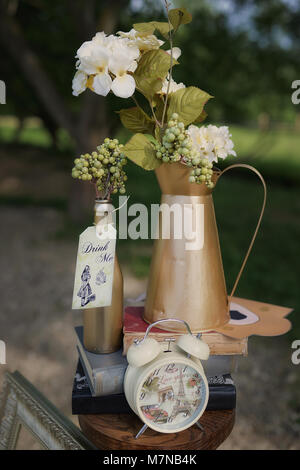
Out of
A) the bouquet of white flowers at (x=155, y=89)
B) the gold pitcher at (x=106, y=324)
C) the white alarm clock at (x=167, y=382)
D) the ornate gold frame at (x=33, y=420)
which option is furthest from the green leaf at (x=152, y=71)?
the ornate gold frame at (x=33, y=420)

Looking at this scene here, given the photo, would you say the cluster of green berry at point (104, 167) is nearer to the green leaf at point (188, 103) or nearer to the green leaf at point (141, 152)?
the green leaf at point (141, 152)

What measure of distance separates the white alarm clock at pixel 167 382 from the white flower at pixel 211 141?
354mm

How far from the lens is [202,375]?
0.84m

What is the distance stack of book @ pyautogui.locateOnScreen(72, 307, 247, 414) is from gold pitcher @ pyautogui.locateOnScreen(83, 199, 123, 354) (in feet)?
0.06

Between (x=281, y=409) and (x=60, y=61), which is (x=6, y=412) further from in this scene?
(x=60, y=61)

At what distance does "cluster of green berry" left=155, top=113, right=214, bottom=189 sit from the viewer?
0.83m

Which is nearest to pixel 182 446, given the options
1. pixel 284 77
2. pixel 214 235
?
pixel 214 235

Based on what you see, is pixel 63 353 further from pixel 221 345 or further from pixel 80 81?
pixel 80 81

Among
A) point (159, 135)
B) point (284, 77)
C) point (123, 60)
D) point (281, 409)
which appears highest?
point (284, 77)

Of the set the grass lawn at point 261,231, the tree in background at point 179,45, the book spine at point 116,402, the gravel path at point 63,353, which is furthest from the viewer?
the tree in background at point 179,45

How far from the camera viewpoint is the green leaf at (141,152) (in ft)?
2.89

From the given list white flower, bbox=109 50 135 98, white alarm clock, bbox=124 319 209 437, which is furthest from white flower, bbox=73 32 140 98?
white alarm clock, bbox=124 319 209 437

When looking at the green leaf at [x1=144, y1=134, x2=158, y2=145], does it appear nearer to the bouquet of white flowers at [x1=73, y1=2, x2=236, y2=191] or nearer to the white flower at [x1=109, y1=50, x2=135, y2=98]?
the bouquet of white flowers at [x1=73, y1=2, x2=236, y2=191]
